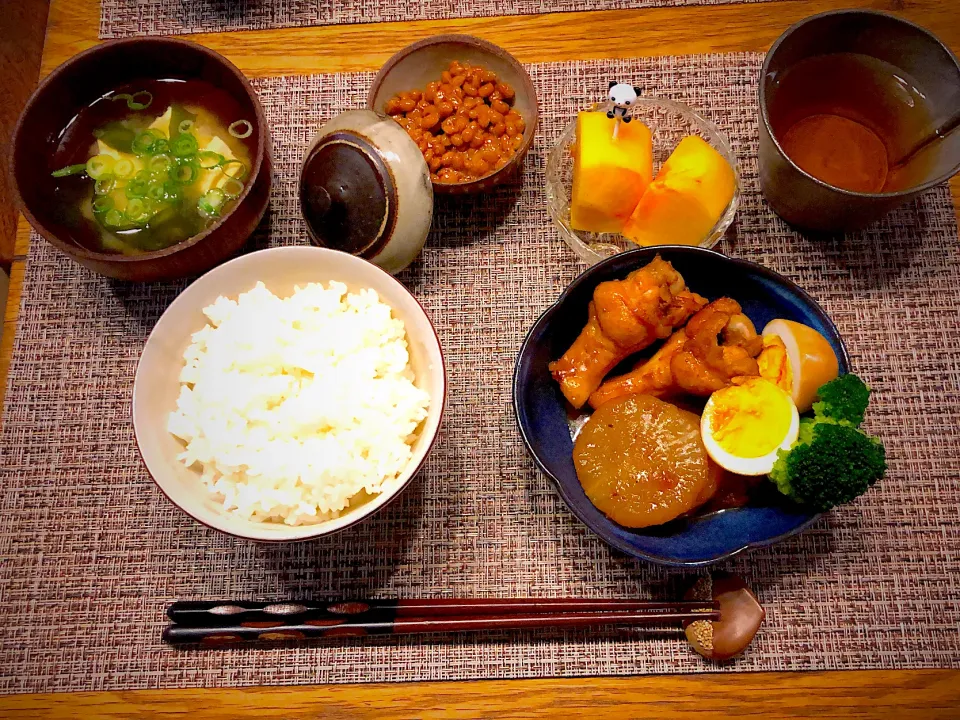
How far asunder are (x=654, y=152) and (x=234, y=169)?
1217mm

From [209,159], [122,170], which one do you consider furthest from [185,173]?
[122,170]

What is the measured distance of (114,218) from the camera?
1962 mm

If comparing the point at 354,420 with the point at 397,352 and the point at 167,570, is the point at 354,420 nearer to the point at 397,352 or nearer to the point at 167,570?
the point at 397,352

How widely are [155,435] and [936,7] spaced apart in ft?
8.73

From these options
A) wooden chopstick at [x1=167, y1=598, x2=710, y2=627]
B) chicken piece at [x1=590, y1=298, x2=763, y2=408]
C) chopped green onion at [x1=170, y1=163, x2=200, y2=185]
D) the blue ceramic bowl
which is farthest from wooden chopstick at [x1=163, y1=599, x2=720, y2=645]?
chopped green onion at [x1=170, y1=163, x2=200, y2=185]

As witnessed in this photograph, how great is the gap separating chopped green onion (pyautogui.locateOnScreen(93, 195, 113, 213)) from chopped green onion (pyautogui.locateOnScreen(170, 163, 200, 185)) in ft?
0.62

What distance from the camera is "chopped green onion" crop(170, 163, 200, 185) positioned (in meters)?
1.97

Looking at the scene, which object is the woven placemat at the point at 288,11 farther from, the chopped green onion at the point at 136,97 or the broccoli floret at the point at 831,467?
the broccoli floret at the point at 831,467

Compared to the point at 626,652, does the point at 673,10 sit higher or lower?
higher

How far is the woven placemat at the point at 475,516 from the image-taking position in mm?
1942

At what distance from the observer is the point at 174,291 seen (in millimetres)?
2188

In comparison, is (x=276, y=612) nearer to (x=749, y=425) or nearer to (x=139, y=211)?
(x=139, y=211)

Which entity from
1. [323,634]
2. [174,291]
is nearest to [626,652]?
[323,634]

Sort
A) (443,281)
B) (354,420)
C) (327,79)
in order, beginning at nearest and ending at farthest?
(354,420), (443,281), (327,79)
